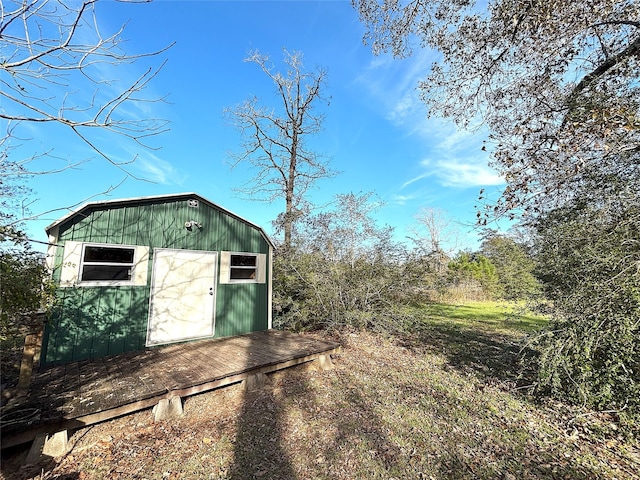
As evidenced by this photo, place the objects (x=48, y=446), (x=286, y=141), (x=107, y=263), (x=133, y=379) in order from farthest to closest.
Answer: (x=286, y=141), (x=107, y=263), (x=133, y=379), (x=48, y=446)

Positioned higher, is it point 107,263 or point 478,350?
point 107,263

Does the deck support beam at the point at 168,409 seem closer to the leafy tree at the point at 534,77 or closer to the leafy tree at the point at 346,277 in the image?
the leafy tree at the point at 346,277

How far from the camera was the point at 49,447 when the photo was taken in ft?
8.55

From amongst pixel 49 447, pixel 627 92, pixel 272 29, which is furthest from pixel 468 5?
pixel 49 447

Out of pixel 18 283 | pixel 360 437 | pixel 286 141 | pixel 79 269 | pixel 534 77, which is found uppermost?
pixel 286 141

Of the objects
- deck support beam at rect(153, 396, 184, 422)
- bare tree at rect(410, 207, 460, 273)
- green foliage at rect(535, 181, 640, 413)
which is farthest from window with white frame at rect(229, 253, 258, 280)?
bare tree at rect(410, 207, 460, 273)

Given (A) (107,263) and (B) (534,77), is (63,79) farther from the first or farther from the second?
(B) (534,77)

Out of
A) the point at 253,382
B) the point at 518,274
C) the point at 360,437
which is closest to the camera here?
the point at 360,437

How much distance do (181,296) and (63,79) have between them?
4.20 metres

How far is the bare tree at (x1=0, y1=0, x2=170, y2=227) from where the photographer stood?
1.68 meters

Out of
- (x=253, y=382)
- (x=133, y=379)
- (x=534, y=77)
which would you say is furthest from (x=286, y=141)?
(x=133, y=379)

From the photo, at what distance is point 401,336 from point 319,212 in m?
4.67

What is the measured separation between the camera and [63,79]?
1.96 metres

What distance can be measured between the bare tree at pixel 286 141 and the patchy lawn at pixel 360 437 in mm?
8581
